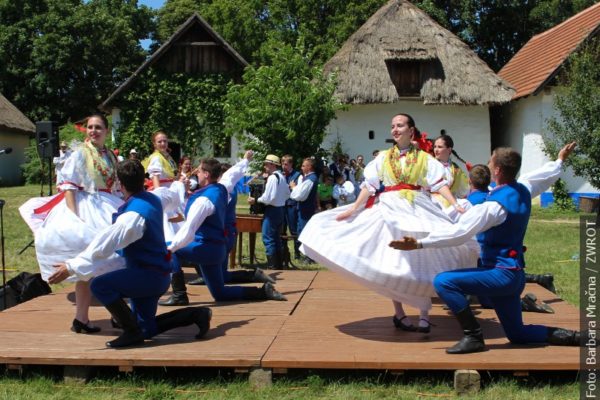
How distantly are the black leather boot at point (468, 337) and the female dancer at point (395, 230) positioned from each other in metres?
0.44

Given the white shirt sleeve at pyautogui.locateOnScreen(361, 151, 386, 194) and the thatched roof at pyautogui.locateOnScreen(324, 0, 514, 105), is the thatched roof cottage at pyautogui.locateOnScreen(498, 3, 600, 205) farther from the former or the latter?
the white shirt sleeve at pyautogui.locateOnScreen(361, 151, 386, 194)

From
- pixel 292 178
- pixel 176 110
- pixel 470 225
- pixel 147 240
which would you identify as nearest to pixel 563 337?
pixel 470 225

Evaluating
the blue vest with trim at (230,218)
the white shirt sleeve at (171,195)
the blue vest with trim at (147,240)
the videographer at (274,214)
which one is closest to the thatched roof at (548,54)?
the videographer at (274,214)

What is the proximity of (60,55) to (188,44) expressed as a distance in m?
13.9

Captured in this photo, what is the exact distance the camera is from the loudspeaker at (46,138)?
46.0 ft

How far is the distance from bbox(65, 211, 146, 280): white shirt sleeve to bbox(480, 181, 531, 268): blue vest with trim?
251 centimetres

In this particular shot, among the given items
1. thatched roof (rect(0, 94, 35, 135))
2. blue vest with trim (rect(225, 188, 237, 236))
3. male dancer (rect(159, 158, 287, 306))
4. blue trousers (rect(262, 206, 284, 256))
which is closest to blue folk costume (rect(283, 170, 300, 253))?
blue trousers (rect(262, 206, 284, 256))

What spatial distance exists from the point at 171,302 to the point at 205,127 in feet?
66.9

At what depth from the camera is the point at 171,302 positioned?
718 centimetres

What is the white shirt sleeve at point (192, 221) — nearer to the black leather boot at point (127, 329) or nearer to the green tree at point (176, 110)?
the black leather boot at point (127, 329)

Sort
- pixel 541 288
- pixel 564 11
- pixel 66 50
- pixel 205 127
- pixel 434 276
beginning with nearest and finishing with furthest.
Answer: pixel 434 276
pixel 541 288
pixel 205 127
pixel 564 11
pixel 66 50

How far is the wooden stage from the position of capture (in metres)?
5.03

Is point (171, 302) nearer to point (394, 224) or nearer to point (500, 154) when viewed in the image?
point (394, 224)

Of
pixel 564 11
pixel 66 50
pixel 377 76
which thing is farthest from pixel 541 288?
pixel 66 50
